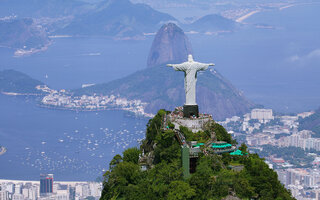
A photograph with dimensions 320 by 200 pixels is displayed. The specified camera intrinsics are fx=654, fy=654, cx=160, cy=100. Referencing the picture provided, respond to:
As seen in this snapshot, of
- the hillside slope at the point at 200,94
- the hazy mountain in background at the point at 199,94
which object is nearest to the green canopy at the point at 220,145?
the hillside slope at the point at 200,94

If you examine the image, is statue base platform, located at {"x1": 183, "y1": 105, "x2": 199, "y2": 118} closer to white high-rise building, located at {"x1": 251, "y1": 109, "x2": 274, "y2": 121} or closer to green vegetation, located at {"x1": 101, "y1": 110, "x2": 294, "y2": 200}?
green vegetation, located at {"x1": 101, "y1": 110, "x2": 294, "y2": 200}

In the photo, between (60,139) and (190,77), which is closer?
(190,77)

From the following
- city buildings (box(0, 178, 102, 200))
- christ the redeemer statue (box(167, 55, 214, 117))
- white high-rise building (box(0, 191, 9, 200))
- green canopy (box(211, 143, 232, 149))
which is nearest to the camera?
green canopy (box(211, 143, 232, 149))

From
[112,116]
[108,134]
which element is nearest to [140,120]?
[112,116]

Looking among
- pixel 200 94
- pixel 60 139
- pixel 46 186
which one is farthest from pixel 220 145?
pixel 200 94

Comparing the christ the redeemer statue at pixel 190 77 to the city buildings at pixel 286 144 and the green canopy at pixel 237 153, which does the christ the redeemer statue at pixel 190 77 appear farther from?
the city buildings at pixel 286 144

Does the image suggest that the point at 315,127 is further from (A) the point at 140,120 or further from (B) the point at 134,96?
(B) the point at 134,96

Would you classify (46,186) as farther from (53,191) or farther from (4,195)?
(4,195)

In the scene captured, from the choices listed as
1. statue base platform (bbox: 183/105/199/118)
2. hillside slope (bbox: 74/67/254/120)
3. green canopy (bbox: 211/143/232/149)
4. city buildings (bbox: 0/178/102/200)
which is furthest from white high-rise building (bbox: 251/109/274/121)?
green canopy (bbox: 211/143/232/149)
